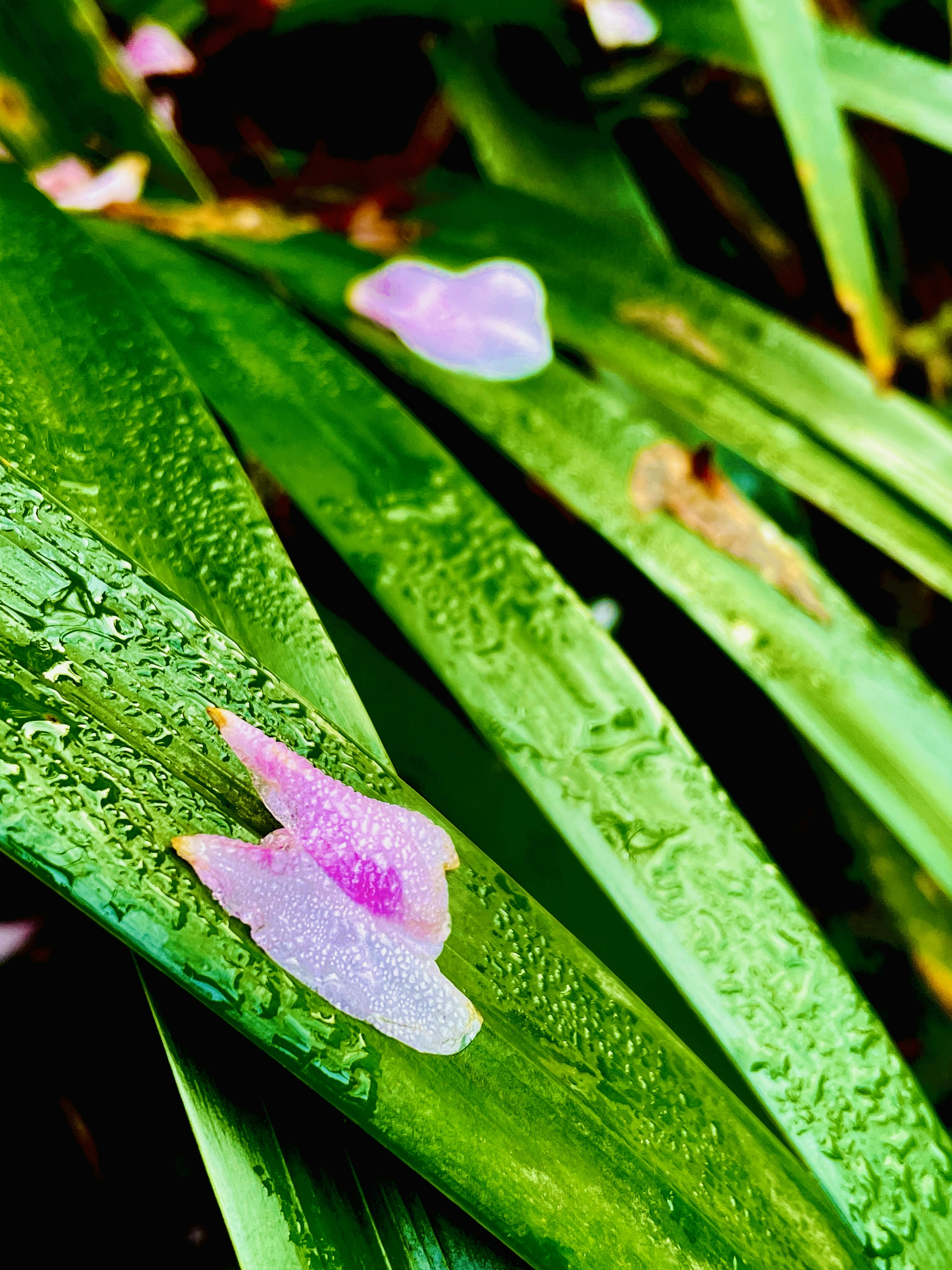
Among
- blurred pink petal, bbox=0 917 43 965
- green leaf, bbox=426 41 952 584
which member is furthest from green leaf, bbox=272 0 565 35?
blurred pink petal, bbox=0 917 43 965

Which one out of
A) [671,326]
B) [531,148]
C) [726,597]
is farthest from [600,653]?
[531,148]

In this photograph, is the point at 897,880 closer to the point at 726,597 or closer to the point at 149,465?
the point at 726,597

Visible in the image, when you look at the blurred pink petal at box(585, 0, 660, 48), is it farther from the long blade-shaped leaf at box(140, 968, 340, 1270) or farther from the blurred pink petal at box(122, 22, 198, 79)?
the long blade-shaped leaf at box(140, 968, 340, 1270)

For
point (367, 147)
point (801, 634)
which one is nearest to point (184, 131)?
point (367, 147)

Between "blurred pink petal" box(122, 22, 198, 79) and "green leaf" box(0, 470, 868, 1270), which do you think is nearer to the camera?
"green leaf" box(0, 470, 868, 1270)

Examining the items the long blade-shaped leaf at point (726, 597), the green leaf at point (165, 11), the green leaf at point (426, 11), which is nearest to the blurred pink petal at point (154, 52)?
the green leaf at point (165, 11)
